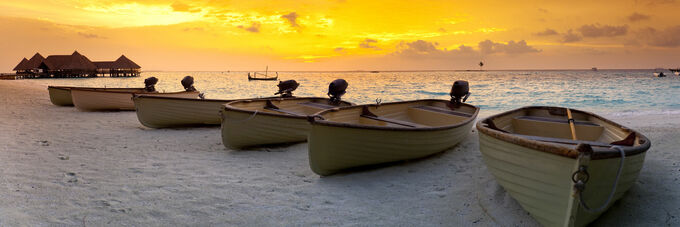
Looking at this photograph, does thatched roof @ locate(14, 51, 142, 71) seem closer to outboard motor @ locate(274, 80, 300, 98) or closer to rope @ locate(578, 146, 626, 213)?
outboard motor @ locate(274, 80, 300, 98)

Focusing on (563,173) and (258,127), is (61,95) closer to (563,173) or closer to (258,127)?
(258,127)

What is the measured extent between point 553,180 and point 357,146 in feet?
8.83

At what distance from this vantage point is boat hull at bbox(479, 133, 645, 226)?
3082 mm

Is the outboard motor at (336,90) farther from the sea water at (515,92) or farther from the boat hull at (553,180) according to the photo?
the boat hull at (553,180)

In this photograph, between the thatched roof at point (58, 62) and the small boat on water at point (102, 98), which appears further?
the thatched roof at point (58, 62)

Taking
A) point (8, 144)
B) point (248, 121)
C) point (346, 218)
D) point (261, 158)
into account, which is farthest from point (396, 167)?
point (8, 144)

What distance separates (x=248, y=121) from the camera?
7.34 meters

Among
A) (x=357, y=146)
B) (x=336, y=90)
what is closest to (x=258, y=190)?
(x=357, y=146)

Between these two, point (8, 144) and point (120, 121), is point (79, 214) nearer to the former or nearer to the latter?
point (8, 144)

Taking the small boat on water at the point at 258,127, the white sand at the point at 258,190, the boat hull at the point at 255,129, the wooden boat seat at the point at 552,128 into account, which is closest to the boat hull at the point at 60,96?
the white sand at the point at 258,190

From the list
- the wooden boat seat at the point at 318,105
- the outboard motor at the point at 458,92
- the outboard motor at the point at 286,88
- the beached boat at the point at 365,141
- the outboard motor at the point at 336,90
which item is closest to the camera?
the beached boat at the point at 365,141

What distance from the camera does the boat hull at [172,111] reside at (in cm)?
1024

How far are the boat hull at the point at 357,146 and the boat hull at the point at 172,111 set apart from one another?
581 cm

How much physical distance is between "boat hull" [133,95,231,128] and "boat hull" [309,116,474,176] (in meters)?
5.81
